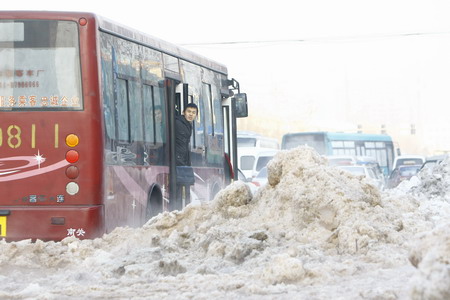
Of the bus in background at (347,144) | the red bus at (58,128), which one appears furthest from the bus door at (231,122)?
the bus in background at (347,144)

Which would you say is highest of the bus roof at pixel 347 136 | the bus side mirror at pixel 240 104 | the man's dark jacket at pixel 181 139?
the bus side mirror at pixel 240 104

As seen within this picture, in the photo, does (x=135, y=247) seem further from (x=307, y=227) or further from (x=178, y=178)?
(x=178, y=178)

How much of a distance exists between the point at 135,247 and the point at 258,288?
3.32 m

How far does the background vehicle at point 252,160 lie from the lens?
34219 mm

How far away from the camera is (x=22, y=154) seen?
1211cm

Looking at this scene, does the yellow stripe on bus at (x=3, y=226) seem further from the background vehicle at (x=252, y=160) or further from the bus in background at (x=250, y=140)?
the bus in background at (x=250, y=140)

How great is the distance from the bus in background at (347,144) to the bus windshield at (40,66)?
31616mm

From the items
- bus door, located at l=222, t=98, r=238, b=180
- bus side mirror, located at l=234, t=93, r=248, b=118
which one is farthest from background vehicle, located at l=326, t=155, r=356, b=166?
bus door, located at l=222, t=98, r=238, b=180

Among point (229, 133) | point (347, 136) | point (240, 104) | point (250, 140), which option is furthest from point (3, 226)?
point (347, 136)

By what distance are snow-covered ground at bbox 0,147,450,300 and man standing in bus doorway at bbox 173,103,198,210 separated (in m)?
2.60

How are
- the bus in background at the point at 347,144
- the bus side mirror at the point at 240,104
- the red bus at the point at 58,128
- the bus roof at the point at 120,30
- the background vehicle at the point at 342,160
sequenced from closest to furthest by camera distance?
the red bus at the point at 58,128, the bus roof at the point at 120,30, the bus side mirror at the point at 240,104, the background vehicle at the point at 342,160, the bus in background at the point at 347,144

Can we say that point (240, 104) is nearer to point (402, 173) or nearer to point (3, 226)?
point (3, 226)

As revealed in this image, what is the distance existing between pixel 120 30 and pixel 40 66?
1.47m

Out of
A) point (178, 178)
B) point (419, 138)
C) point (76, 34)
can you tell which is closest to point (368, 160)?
point (178, 178)
